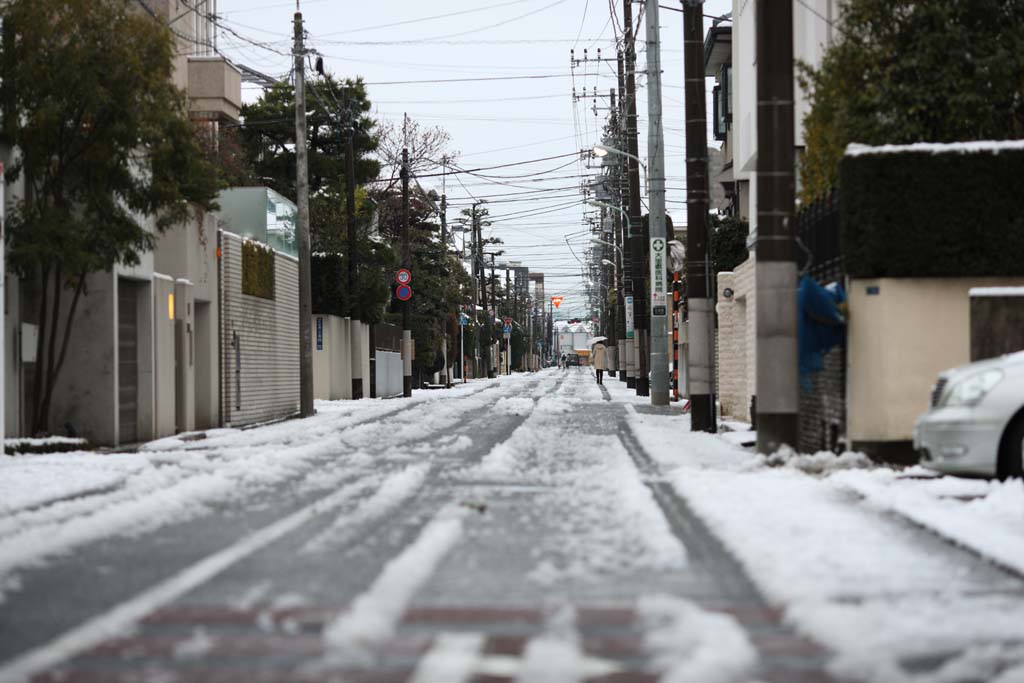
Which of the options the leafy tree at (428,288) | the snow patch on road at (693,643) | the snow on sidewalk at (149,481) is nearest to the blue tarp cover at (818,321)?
the snow on sidewalk at (149,481)

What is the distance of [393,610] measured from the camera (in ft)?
23.7

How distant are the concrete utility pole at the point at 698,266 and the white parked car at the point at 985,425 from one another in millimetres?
12088

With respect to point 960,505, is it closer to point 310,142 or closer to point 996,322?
point 996,322

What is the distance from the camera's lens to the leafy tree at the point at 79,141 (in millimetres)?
20328

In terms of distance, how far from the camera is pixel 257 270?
3291 centimetres

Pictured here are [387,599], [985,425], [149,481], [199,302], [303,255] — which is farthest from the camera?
[303,255]

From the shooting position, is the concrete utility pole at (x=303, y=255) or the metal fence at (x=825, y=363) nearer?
the metal fence at (x=825, y=363)

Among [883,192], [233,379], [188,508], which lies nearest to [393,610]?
[188,508]

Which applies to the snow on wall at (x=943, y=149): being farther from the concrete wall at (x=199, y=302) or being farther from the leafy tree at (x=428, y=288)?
the leafy tree at (x=428, y=288)

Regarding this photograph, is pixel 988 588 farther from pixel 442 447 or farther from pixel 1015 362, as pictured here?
pixel 442 447

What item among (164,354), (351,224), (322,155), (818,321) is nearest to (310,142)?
(322,155)

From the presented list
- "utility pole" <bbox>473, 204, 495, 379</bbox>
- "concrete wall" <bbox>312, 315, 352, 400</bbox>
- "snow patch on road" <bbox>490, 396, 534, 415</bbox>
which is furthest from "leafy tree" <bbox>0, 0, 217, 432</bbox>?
"utility pole" <bbox>473, 204, 495, 379</bbox>

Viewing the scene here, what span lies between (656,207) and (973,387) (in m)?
25.2

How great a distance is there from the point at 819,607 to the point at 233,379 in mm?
24303
